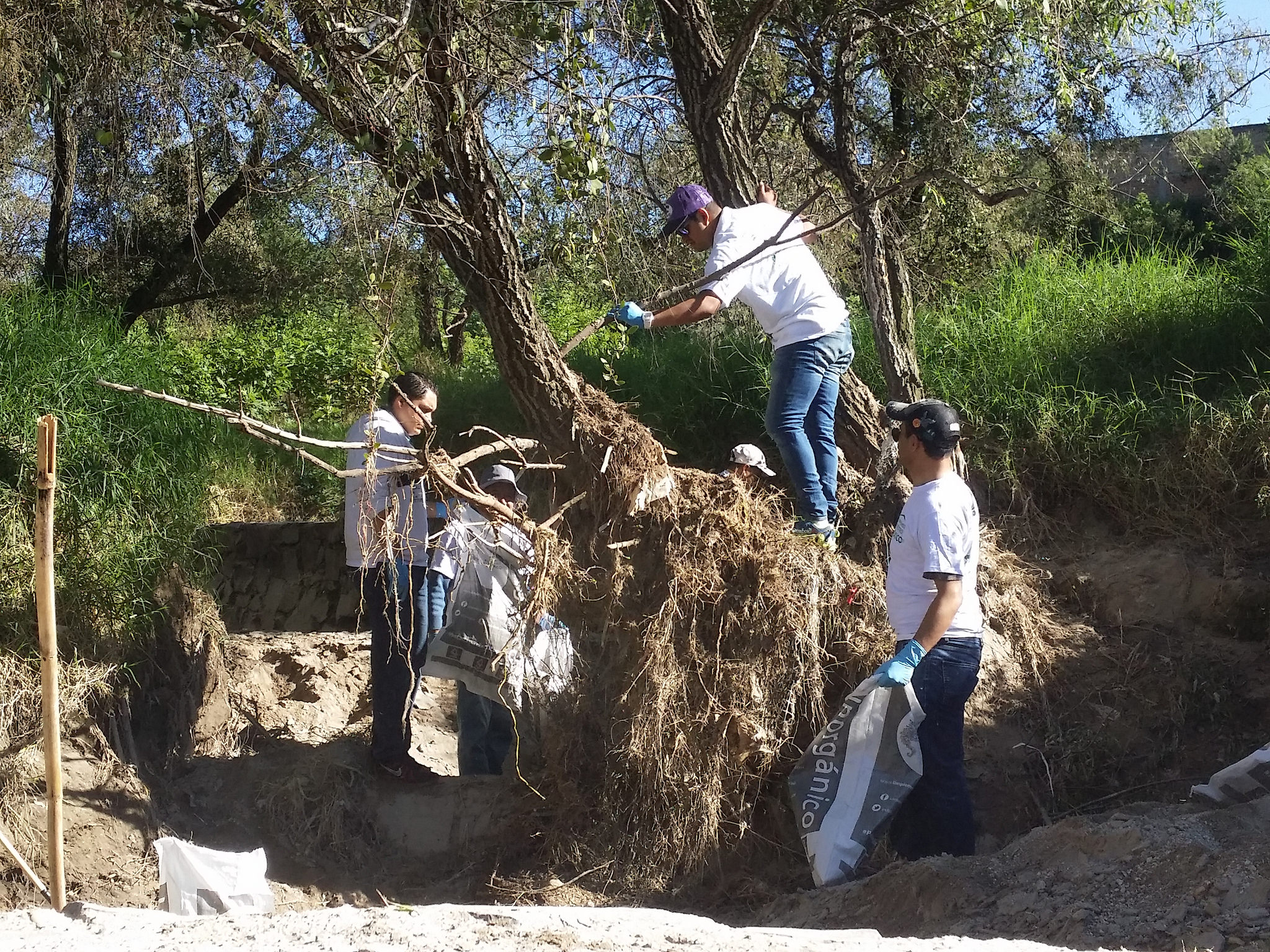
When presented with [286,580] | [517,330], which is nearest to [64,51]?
[286,580]

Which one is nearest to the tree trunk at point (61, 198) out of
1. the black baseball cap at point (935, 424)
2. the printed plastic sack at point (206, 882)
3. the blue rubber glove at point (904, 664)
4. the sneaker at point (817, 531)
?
the printed plastic sack at point (206, 882)

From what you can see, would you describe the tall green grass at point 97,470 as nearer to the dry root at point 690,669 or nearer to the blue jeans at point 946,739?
the dry root at point 690,669

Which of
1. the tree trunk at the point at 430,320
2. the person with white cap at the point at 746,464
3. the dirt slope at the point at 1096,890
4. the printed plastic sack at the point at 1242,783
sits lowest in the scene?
the dirt slope at the point at 1096,890

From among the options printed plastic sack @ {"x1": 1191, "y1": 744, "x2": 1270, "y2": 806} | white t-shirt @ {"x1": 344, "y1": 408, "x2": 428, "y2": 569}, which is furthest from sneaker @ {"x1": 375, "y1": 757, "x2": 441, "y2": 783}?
printed plastic sack @ {"x1": 1191, "y1": 744, "x2": 1270, "y2": 806}

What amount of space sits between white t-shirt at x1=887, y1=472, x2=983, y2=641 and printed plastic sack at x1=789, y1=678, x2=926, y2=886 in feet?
0.84

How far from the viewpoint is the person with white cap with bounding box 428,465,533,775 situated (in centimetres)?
464

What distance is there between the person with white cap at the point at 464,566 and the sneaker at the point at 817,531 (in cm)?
116

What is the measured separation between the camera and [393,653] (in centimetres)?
507

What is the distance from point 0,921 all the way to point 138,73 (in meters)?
5.21

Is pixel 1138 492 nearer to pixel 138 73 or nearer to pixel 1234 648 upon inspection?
pixel 1234 648

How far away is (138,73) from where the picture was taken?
6730 millimetres

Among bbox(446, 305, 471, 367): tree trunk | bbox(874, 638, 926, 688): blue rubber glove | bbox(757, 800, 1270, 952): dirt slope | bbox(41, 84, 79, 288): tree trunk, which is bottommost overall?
bbox(757, 800, 1270, 952): dirt slope

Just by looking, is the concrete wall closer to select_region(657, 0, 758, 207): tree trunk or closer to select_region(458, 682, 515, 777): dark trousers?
select_region(458, 682, 515, 777): dark trousers

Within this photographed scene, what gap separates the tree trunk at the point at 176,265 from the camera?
8.73 metres
